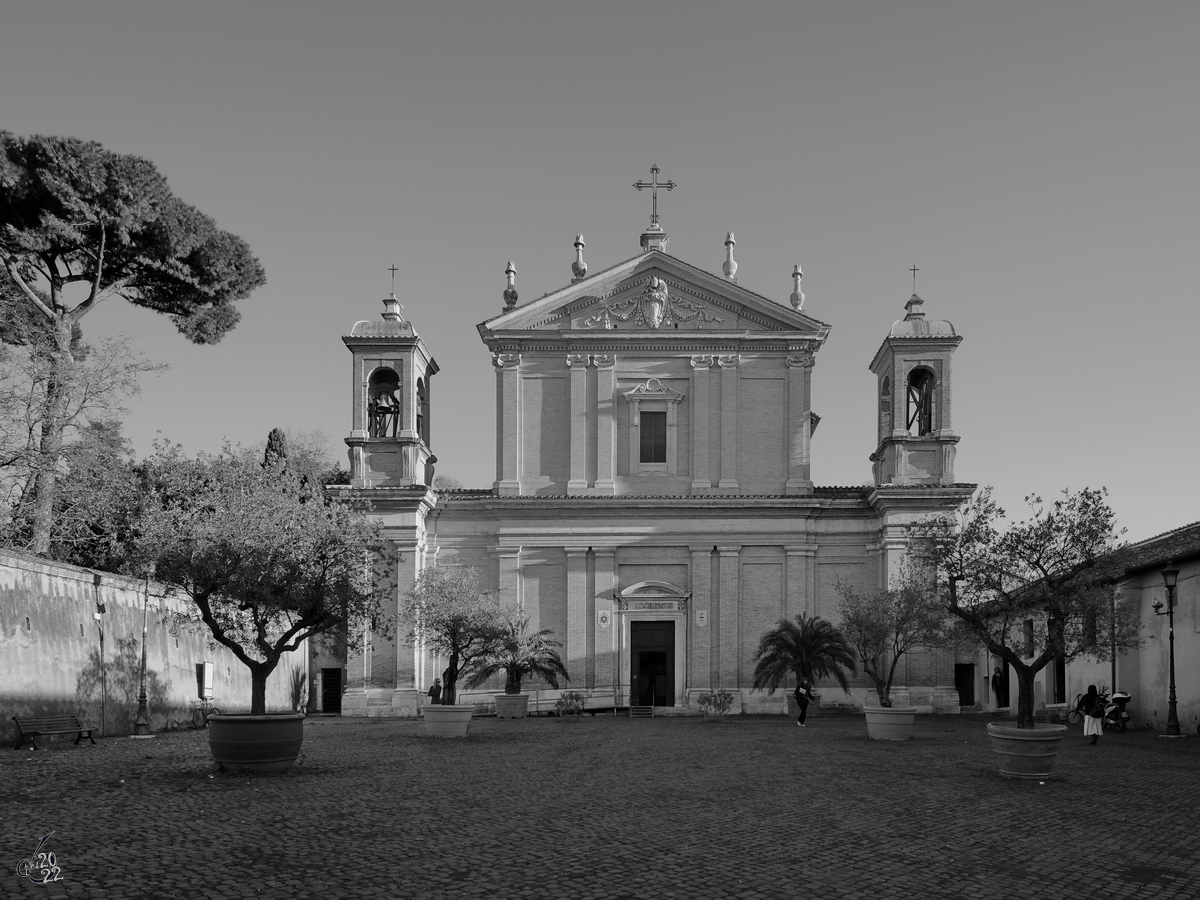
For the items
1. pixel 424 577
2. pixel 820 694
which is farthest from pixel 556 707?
pixel 820 694

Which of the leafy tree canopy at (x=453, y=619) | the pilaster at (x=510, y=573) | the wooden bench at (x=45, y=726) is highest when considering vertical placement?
the pilaster at (x=510, y=573)

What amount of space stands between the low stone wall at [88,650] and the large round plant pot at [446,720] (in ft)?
20.3

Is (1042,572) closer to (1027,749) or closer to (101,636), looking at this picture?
(1027,749)

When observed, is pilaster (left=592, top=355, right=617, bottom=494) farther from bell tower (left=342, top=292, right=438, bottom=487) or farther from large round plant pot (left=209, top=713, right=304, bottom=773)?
large round plant pot (left=209, top=713, right=304, bottom=773)

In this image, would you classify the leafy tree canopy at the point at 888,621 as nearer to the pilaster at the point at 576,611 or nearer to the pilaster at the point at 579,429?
the pilaster at the point at 576,611

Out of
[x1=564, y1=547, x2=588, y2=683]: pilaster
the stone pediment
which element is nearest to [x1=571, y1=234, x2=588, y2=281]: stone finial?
the stone pediment

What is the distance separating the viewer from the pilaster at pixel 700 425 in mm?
35406

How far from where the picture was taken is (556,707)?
33.3 metres

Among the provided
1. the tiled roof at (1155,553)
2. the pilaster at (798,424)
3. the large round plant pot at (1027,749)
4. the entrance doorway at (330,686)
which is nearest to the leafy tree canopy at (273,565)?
the large round plant pot at (1027,749)

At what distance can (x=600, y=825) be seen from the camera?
11219mm

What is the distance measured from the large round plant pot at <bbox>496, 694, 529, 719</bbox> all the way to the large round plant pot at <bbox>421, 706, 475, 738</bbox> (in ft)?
25.9

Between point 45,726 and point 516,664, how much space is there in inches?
552

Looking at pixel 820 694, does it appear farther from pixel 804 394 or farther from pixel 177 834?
pixel 177 834

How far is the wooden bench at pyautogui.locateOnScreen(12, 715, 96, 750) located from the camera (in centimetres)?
1881
